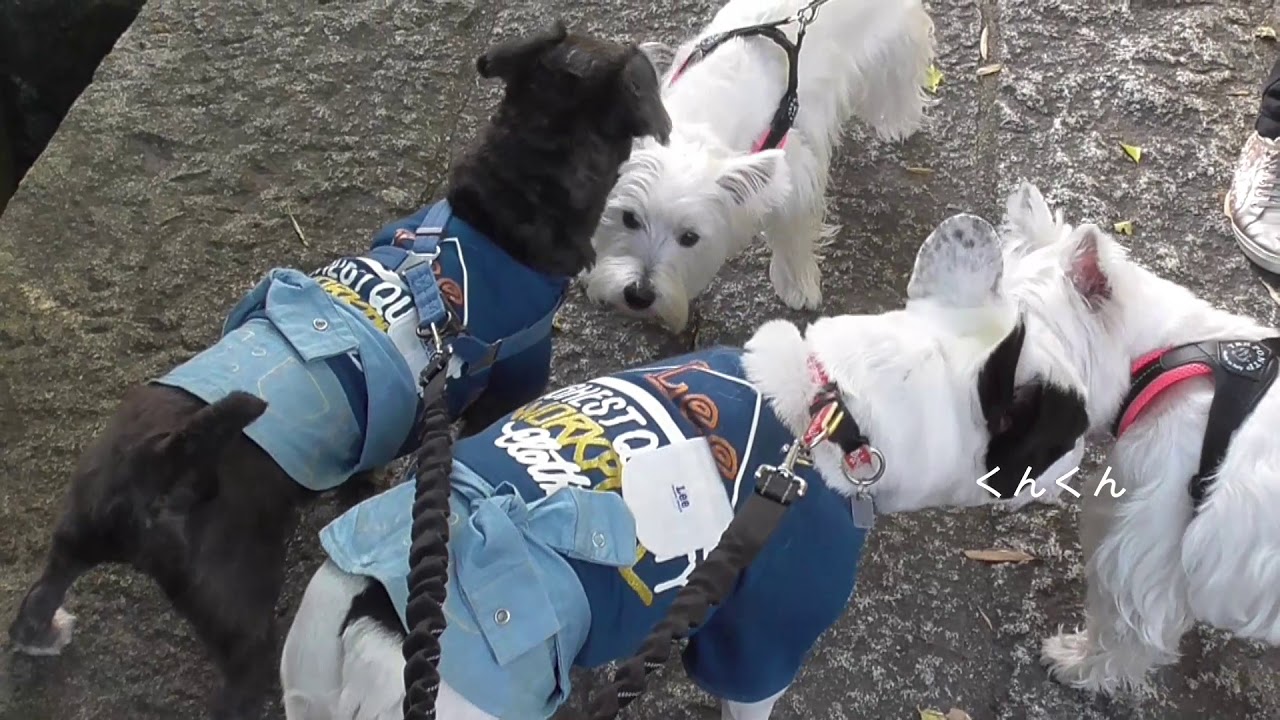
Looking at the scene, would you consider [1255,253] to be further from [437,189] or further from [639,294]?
[437,189]

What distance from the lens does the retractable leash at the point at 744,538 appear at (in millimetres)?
1463

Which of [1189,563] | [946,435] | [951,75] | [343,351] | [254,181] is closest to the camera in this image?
[946,435]

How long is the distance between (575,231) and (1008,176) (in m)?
1.80

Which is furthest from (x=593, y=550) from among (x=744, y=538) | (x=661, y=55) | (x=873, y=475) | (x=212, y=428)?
(x=661, y=55)

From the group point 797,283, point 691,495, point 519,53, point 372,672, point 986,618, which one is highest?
point 519,53

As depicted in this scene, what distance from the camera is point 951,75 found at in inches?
155

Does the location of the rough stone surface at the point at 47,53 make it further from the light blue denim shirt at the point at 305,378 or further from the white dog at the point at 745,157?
the light blue denim shirt at the point at 305,378

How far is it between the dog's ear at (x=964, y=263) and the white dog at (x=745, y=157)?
3.70 feet

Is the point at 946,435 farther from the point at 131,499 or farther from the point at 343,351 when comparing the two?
the point at 131,499

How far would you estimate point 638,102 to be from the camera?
261cm

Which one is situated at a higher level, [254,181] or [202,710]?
[254,181]

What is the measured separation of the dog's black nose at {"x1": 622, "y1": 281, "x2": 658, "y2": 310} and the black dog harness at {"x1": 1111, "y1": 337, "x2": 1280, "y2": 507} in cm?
142

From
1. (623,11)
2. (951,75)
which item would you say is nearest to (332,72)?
(623,11)

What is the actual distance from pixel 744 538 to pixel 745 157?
1.66 meters
